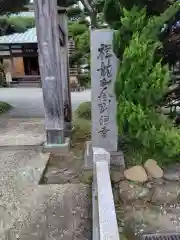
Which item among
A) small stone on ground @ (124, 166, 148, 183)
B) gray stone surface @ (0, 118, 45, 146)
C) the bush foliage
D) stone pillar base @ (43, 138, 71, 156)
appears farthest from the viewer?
gray stone surface @ (0, 118, 45, 146)

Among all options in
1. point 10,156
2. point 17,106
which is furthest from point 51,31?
point 17,106

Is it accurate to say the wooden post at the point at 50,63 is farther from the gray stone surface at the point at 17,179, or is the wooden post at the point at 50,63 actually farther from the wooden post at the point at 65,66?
the wooden post at the point at 65,66

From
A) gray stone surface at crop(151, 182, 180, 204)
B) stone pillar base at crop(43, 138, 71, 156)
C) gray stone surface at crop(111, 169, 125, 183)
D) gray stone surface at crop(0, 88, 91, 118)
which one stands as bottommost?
gray stone surface at crop(0, 88, 91, 118)

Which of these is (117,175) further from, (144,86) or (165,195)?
(144,86)

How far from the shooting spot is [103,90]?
162 inches

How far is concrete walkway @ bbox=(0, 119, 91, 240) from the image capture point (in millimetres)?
3133

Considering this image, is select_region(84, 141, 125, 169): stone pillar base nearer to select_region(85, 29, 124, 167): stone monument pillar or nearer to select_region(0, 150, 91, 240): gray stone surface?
select_region(85, 29, 124, 167): stone monument pillar

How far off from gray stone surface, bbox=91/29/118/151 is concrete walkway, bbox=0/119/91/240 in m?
0.87

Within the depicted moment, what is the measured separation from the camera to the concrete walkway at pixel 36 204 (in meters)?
3.13

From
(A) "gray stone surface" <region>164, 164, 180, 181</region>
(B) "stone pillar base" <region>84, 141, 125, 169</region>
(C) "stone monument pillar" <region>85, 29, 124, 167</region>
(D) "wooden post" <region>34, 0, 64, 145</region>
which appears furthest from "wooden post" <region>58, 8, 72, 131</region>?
(A) "gray stone surface" <region>164, 164, 180, 181</region>

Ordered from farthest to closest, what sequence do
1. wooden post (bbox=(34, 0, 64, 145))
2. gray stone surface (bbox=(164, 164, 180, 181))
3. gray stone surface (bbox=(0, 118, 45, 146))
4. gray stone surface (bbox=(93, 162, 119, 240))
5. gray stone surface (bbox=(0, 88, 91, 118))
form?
gray stone surface (bbox=(0, 88, 91, 118)) < gray stone surface (bbox=(0, 118, 45, 146)) < wooden post (bbox=(34, 0, 64, 145)) < gray stone surface (bbox=(164, 164, 180, 181)) < gray stone surface (bbox=(93, 162, 119, 240))

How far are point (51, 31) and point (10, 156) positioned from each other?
2.45 metres

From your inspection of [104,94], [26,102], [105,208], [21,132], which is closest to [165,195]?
[105,208]

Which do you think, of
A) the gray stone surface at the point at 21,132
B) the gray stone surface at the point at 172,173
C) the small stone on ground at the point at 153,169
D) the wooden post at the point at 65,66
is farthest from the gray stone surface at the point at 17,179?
the gray stone surface at the point at 172,173
